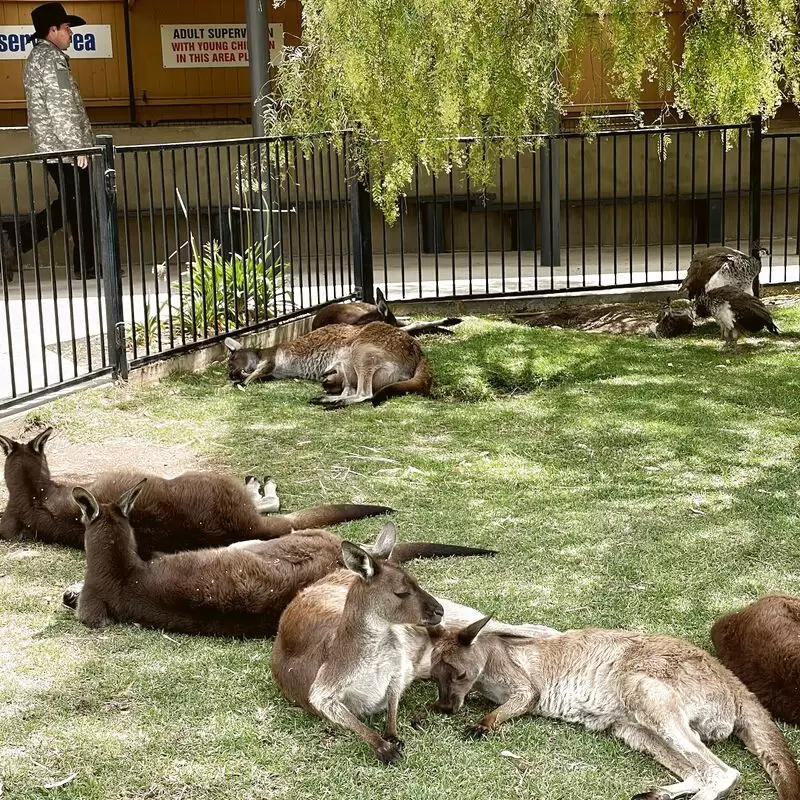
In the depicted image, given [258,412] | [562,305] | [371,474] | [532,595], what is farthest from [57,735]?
[562,305]

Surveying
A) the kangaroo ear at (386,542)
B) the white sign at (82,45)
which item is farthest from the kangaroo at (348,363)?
the white sign at (82,45)

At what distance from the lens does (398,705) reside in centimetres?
416

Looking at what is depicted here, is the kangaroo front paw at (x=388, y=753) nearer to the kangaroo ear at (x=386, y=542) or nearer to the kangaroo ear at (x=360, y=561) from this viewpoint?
the kangaroo ear at (x=360, y=561)

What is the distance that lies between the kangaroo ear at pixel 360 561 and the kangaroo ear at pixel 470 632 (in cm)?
36

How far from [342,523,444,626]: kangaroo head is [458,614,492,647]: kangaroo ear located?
0.36 feet

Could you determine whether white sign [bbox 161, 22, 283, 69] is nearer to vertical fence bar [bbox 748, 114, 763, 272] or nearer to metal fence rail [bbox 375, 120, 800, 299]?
metal fence rail [bbox 375, 120, 800, 299]

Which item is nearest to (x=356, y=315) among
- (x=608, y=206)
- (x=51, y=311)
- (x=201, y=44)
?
(x=51, y=311)

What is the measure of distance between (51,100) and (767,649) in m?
9.09

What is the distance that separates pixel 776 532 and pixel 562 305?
6931mm

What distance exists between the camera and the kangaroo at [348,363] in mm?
8891

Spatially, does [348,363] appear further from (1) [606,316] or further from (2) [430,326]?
(1) [606,316]

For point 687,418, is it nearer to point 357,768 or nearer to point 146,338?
point 146,338

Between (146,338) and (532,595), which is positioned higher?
(146,338)

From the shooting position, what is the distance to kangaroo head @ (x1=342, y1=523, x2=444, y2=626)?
3957mm
